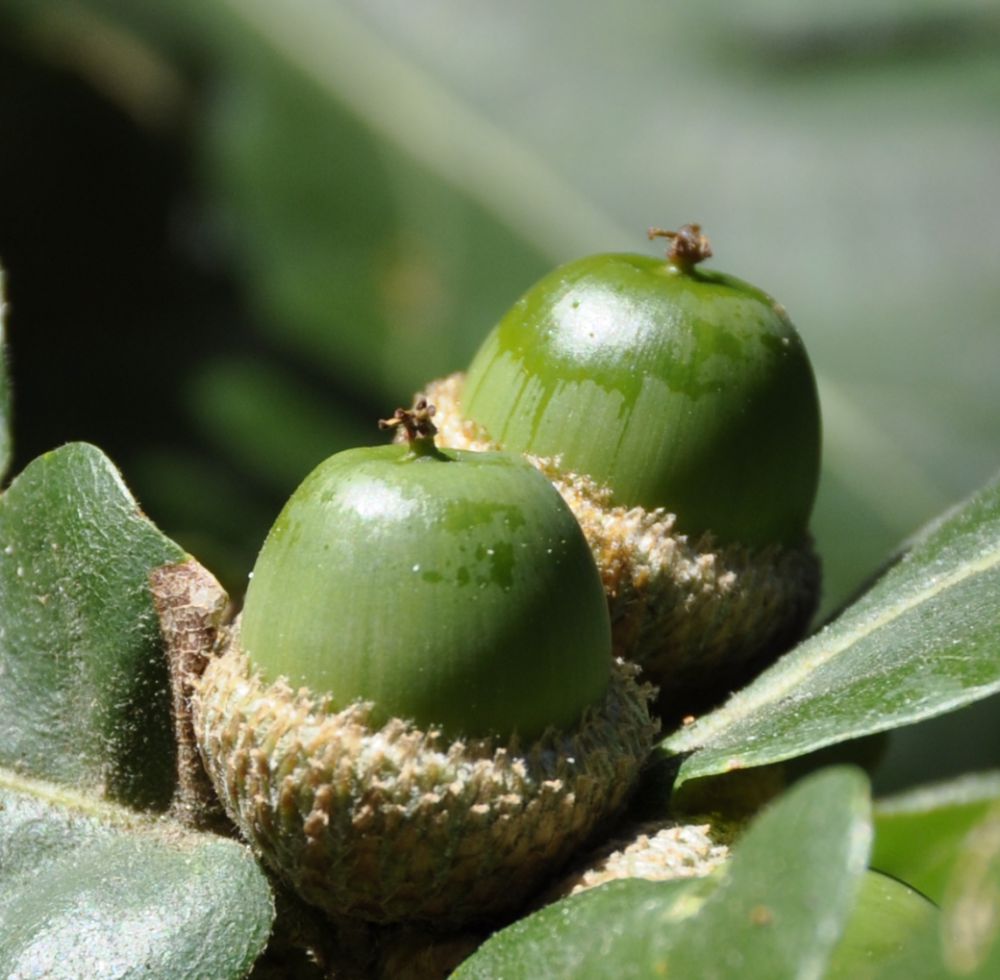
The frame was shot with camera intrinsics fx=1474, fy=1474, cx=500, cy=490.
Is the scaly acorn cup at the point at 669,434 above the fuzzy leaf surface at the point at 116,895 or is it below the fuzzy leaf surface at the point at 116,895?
above

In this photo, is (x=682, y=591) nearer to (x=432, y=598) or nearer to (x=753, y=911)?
(x=432, y=598)

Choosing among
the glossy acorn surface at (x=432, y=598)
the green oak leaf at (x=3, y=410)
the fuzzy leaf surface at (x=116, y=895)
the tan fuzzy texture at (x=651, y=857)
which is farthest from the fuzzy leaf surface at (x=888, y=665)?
the green oak leaf at (x=3, y=410)

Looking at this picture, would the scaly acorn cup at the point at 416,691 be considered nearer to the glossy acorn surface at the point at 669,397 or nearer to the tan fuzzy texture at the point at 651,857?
the tan fuzzy texture at the point at 651,857

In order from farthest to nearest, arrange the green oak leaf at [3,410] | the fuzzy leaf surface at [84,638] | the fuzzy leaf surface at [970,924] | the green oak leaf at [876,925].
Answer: the green oak leaf at [3,410]
the fuzzy leaf surface at [84,638]
the green oak leaf at [876,925]
the fuzzy leaf surface at [970,924]

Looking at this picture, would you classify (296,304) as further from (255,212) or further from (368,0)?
(368,0)

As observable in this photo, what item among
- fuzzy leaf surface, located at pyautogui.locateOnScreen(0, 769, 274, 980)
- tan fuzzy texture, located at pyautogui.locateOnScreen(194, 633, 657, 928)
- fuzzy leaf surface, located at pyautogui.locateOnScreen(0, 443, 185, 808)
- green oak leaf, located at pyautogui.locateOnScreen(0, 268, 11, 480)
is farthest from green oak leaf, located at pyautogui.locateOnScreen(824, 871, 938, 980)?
green oak leaf, located at pyautogui.locateOnScreen(0, 268, 11, 480)

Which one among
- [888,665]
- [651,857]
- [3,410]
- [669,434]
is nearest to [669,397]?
[669,434]

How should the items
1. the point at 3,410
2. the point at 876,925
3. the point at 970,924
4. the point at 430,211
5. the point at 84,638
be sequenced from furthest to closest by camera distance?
1. the point at 430,211
2. the point at 3,410
3. the point at 84,638
4. the point at 876,925
5. the point at 970,924

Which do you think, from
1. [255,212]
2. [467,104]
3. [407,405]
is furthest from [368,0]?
[407,405]
